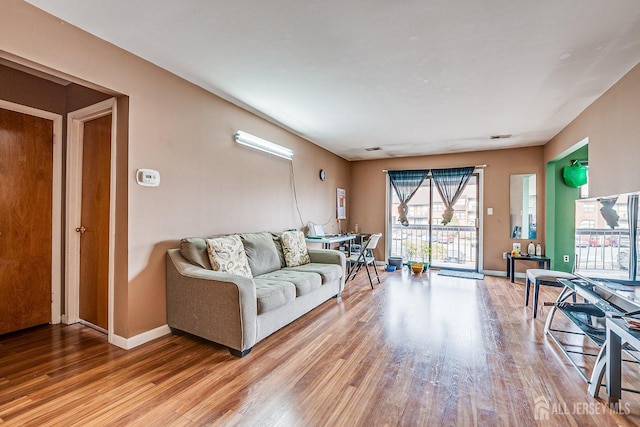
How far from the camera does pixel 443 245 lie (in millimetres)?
6137

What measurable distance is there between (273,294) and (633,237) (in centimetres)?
265

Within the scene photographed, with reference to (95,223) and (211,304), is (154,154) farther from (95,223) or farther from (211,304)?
(211,304)

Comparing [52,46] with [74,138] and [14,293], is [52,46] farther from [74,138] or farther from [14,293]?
[14,293]

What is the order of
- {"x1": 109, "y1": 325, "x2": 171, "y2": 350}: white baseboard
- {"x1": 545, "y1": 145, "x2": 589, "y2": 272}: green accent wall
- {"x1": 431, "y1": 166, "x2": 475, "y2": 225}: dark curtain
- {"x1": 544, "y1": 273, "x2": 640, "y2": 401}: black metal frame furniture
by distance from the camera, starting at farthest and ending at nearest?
{"x1": 431, "y1": 166, "x2": 475, "y2": 225}: dark curtain → {"x1": 545, "y1": 145, "x2": 589, "y2": 272}: green accent wall → {"x1": 109, "y1": 325, "x2": 171, "y2": 350}: white baseboard → {"x1": 544, "y1": 273, "x2": 640, "y2": 401}: black metal frame furniture

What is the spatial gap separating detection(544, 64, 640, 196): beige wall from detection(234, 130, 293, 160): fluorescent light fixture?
3599 millimetres

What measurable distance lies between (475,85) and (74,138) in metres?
4.03

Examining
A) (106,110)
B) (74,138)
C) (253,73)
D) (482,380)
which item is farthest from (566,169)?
(74,138)

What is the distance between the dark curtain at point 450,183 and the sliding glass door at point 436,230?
0.33ft

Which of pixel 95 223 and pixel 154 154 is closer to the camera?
pixel 154 154

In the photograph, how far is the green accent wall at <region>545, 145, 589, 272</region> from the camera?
15.1 ft

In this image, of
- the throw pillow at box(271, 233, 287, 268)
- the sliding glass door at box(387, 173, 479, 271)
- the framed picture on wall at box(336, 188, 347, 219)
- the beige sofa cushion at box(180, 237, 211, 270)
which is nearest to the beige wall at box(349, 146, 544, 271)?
the sliding glass door at box(387, 173, 479, 271)

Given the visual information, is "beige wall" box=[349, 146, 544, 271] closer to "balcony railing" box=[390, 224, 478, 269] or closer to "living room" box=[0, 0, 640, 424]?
"balcony railing" box=[390, 224, 478, 269]

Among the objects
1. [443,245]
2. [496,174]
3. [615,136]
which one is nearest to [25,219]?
[615,136]

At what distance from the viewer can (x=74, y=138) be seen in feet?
9.46
